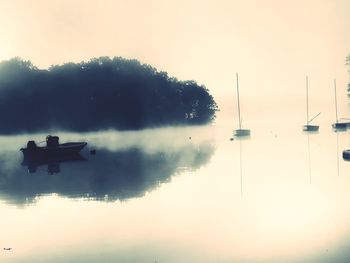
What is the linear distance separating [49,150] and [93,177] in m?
25.6

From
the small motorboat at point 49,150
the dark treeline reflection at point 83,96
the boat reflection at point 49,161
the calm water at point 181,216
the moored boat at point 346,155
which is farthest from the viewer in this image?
the dark treeline reflection at point 83,96

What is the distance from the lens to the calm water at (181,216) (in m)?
19.0

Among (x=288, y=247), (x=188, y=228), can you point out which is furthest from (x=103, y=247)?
(x=288, y=247)

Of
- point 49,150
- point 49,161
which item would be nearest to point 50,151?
point 49,150

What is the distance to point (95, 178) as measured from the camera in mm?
45406

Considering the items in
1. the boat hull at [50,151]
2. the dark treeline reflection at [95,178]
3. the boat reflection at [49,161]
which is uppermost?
the boat hull at [50,151]

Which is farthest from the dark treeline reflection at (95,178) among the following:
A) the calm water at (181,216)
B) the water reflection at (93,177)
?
the calm water at (181,216)

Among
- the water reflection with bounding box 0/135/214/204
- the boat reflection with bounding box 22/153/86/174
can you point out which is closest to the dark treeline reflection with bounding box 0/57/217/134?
the boat reflection with bounding box 22/153/86/174

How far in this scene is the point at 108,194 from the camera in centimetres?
3500

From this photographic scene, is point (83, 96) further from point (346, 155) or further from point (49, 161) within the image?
point (346, 155)

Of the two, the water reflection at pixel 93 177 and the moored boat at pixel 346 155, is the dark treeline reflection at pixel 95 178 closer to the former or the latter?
the water reflection at pixel 93 177

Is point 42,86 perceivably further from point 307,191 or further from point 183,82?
point 307,191

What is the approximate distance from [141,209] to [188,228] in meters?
5.88

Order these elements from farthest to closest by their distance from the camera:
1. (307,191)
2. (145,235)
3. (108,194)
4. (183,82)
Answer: (183,82)
(108,194)
(307,191)
(145,235)
